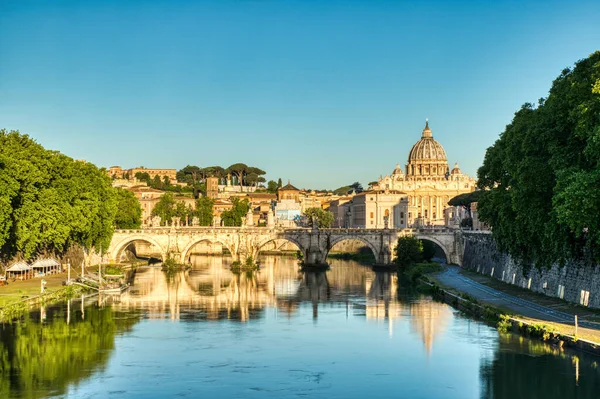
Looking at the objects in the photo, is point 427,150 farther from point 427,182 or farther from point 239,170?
point 239,170

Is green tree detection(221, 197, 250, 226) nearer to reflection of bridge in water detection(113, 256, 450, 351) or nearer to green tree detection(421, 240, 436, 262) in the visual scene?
reflection of bridge in water detection(113, 256, 450, 351)

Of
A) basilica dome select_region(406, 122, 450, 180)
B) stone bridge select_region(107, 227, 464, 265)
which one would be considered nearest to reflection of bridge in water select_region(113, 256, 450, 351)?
stone bridge select_region(107, 227, 464, 265)

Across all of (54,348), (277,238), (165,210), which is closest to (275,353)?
(54,348)

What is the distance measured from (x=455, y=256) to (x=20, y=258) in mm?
39025

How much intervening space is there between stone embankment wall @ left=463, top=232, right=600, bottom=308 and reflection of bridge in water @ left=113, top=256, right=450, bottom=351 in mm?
5089

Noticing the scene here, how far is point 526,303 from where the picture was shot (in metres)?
40.8

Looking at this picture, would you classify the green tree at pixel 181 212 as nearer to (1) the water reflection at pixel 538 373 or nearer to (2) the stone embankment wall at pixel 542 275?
(2) the stone embankment wall at pixel 542 275

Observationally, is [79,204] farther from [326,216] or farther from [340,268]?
[326,216]

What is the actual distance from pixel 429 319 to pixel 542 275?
7047 mm

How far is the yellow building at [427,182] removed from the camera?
16312cm

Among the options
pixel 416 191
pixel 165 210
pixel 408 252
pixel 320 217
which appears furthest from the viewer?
pixel 416 191

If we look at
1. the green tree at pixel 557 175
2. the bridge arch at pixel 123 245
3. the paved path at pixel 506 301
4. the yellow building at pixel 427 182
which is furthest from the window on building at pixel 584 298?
the yellow building at pixel 427 182

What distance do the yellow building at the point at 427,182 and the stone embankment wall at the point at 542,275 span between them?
2871 inches

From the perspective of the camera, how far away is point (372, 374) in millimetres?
29328
